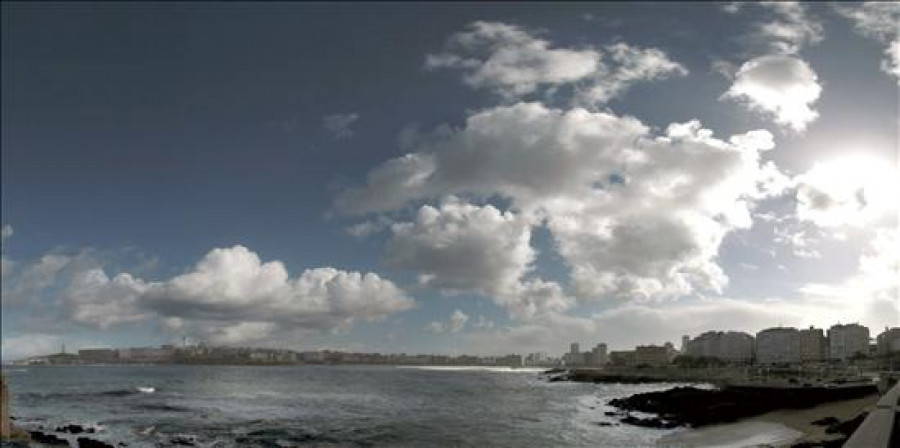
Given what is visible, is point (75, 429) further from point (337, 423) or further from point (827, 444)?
point (827, 444)

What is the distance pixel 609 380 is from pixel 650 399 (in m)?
95.1

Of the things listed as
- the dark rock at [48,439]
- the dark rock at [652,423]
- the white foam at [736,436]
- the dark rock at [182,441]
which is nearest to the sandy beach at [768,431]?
the white foam at [736,436]

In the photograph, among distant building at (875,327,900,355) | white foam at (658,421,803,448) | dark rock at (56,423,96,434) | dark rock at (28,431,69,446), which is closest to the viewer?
dark rock at (28,431,69,446)

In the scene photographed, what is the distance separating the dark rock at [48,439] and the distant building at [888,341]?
17765 centimetres

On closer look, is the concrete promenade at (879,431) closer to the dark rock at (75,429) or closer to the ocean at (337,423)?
the ocean at (337,423)

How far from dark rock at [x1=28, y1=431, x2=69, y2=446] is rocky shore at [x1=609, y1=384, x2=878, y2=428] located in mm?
36015

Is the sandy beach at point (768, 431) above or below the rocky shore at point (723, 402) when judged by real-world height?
above

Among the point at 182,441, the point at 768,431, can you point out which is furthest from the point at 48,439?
the point at 768,431

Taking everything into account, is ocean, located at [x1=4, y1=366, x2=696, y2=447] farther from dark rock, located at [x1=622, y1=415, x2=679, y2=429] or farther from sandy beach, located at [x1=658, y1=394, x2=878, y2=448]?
sandy beach, located at [x1=658, y1=394, x2=878, y2=448]

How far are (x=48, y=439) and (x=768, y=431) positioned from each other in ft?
137

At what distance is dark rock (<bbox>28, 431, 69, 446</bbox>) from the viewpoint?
1460 inches

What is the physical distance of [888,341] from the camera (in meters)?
185

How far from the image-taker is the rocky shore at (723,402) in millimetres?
50875

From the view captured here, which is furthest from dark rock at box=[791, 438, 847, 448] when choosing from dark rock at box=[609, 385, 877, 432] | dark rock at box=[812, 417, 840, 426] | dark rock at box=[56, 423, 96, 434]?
dark rock at box=[56, 423, 96, 434]
